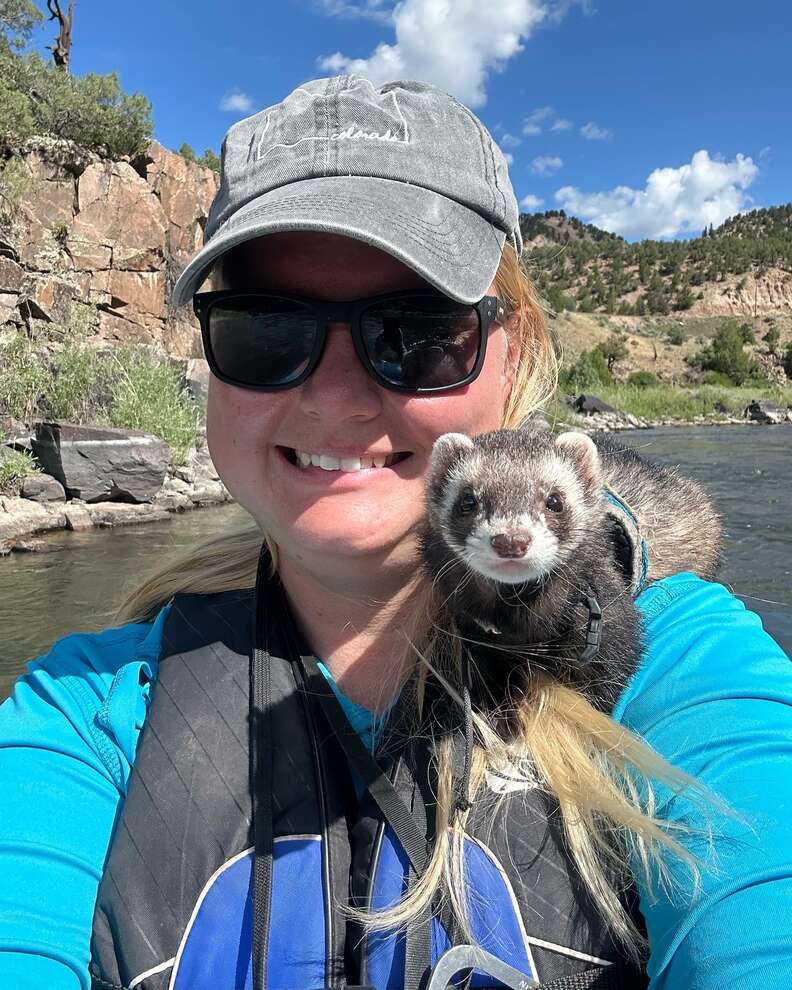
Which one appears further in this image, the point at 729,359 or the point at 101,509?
the point at 729,359

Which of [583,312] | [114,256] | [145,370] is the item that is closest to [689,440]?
[145,370]

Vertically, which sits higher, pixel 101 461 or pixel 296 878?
pixel 296 878

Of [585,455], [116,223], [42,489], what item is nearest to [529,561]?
[585,455]

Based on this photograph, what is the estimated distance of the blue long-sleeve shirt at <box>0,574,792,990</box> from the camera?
3.15 feet

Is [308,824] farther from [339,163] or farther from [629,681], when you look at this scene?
[339,163]

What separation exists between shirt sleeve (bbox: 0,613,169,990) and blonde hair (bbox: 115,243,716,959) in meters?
0.54

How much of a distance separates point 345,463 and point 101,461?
372 inches

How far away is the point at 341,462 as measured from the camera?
1.47 meters

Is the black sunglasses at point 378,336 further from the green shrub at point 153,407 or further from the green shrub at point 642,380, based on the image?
the green shrub at point 642,380

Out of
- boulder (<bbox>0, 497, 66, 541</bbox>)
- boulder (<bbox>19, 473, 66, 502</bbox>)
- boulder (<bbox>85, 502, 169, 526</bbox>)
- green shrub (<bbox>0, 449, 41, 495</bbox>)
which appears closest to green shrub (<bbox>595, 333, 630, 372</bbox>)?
boulder (<bbox>85, 502, 169, 526</bbox>)

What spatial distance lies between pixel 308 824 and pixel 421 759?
246mm

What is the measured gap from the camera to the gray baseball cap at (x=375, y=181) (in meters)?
1.27

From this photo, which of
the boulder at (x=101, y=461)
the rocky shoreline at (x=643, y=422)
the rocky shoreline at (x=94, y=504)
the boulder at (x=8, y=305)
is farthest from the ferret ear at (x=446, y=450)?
the rocky shoreline at (x=643, y=422)

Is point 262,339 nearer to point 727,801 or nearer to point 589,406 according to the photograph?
point 727,801
